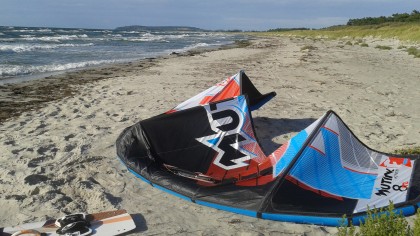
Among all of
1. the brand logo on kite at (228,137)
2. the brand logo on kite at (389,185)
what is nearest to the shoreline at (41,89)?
the brand logo on kite at (228,137)

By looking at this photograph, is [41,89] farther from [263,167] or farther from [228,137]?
[263,167]

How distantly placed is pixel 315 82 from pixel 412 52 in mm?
12255

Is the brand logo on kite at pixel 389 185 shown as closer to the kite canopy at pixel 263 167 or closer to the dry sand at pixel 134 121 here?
the kite canopy at pixel 263 167

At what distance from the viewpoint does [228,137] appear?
17.1ft

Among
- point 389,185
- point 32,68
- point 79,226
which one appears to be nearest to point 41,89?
point 32,68

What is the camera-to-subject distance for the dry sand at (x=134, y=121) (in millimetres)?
4020

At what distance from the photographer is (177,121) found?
5250 mm

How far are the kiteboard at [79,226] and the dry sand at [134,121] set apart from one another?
→ 196mm

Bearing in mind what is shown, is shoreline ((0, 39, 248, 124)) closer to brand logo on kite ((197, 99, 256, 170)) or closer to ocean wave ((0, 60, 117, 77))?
ocean wave ((0, 60, 117, 77))

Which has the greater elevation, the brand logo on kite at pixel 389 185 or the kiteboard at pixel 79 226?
the brand logo on kite at pixel 389 185

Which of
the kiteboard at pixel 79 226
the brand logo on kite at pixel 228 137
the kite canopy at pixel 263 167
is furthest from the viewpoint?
the brand logo on kite at pixel 228 137

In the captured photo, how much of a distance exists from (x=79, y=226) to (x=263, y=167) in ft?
7.54

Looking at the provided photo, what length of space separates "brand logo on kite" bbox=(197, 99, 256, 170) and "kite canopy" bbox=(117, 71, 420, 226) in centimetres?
1

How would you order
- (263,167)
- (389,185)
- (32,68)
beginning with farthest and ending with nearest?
1. (32,68)
2. (263,167)
3. (389,185)
